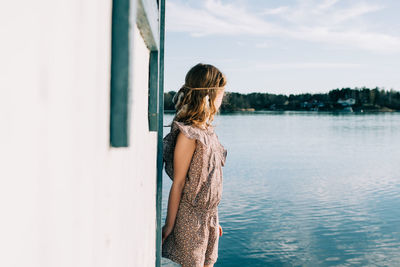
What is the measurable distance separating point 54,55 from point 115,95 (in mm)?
253

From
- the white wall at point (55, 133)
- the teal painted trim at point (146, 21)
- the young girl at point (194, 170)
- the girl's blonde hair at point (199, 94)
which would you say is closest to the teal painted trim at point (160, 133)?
the young girl at point (194, 170)

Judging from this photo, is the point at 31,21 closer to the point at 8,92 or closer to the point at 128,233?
the point at 8,92

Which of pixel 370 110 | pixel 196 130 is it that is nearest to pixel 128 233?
pixel 196 130

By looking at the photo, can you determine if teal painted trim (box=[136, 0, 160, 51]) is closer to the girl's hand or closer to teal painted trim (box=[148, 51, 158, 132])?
teal painted trim (box=[148, 51, 158, 132])

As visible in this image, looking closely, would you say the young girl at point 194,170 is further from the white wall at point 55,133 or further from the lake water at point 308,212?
the white wall at point 55,133

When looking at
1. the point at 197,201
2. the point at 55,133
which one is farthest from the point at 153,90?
the point at 55,133

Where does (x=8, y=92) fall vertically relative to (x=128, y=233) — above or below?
above

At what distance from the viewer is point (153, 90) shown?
175 cm

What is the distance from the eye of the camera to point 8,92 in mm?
315

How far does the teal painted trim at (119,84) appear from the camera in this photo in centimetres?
67

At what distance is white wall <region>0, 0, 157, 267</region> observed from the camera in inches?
12.7

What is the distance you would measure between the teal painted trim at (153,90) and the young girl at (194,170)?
45 cm

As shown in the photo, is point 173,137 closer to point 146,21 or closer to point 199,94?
point 199,94

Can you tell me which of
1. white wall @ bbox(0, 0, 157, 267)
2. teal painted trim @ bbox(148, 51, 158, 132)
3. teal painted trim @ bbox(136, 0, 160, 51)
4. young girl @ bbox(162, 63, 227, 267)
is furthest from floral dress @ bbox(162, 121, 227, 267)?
white wall @ bbox(0, 0, 157, 267)
